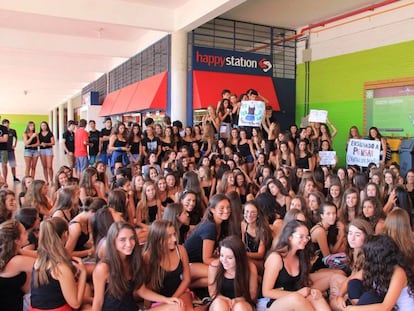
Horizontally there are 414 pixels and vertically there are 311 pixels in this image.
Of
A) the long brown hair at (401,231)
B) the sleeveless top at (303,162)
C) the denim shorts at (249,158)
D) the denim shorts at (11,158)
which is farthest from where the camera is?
the denim shorts at (11,158)

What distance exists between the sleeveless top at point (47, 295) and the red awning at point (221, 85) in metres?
9.23

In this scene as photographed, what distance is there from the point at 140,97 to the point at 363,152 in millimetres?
7980

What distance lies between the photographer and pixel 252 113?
9.62 meters

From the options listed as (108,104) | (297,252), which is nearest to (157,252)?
(297,252)

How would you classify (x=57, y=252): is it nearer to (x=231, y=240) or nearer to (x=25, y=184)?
(x=231, y=240)

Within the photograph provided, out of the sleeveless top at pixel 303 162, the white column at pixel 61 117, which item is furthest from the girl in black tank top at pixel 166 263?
the white column at pixel 61 117

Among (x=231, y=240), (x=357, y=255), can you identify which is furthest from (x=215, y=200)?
(x=357, y=255)

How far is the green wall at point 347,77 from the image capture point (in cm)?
1046

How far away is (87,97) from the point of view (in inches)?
877

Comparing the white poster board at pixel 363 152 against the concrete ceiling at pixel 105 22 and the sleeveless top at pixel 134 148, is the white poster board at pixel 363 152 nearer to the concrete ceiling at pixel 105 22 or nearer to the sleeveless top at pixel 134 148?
the concrete ceiling at pixel 105 22

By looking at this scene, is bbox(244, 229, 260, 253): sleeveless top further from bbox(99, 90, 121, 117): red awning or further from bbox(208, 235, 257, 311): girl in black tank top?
bbox(99, 90, 121, 117): red awning

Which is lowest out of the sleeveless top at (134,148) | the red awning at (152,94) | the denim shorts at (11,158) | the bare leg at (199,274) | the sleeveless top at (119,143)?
the bare leg at (199,274)

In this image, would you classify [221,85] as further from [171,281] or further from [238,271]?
[238,271]

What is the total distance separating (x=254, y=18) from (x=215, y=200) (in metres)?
9.91
